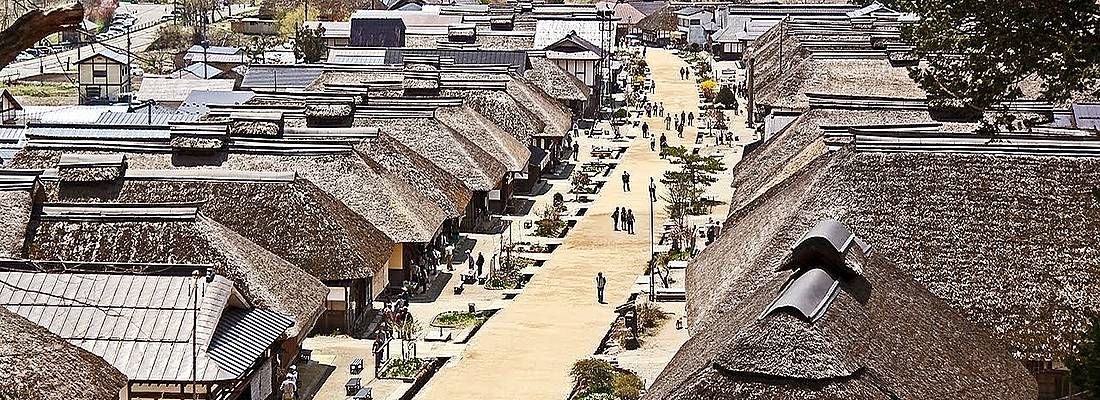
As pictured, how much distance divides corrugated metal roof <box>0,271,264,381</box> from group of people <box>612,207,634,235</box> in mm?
24923

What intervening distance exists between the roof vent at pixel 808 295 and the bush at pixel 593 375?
690cm

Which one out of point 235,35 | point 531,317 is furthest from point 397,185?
point 235,35

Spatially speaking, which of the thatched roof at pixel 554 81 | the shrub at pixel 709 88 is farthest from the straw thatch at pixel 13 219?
the shrub at pixel 709 88

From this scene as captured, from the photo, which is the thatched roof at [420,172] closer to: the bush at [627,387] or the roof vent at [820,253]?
the bush at [627,387]

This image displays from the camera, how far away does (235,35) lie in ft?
395

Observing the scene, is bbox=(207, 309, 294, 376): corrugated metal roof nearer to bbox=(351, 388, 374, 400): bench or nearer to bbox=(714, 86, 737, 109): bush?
bbox=(351, 388, 374, 400): bench

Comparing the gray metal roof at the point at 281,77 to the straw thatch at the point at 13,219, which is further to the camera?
the gray metal roof at the point at 281,77

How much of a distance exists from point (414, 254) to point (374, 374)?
27.5ft

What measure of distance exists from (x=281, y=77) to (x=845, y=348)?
5207 cm

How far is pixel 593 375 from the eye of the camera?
30.9 m

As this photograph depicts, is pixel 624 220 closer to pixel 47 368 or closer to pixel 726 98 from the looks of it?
pixel 47 368

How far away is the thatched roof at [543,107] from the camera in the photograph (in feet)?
209

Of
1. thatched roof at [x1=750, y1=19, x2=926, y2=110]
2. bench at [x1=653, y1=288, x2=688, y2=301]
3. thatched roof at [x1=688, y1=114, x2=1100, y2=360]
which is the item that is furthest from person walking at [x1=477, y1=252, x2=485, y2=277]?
thatched roof at [x1=750, y1=19, x2=926, y2=110]

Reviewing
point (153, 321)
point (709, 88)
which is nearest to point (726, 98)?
point (709, 88)
